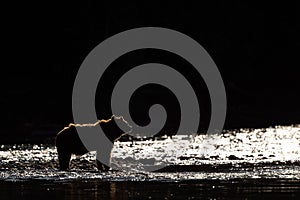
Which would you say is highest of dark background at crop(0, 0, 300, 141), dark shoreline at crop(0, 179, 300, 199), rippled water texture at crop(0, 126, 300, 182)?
dark background at crop(0, 0, 300, 141)

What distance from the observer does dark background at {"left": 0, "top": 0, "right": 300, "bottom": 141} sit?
37.7 metres

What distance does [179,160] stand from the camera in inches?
792

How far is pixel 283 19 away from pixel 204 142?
90.4ft

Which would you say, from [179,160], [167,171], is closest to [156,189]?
[167,171]

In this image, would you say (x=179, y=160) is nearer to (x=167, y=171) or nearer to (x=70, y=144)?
(x=70, y=144)

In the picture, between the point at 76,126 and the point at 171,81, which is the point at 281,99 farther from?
the point at 76,126

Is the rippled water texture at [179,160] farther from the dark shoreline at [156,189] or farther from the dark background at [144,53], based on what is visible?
the dark background at [144,53]

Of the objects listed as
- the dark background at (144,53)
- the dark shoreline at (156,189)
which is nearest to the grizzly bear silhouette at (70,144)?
the dark shoreline at (156,189)

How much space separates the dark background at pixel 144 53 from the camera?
37.7 metres

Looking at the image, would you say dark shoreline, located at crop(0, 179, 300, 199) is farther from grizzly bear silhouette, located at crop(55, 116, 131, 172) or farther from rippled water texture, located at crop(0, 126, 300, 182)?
grizzly bear silhouette, located at crop(55, 116, 131, 172)

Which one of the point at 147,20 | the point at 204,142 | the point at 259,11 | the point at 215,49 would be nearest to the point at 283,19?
the point at 259,11

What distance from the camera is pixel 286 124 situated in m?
36.0

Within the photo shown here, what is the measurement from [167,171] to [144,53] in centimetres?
2711

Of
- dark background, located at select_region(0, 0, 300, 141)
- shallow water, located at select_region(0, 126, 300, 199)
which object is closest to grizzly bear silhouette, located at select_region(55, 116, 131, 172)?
shallow water, located at select_region(0, 126, 300, 199)
